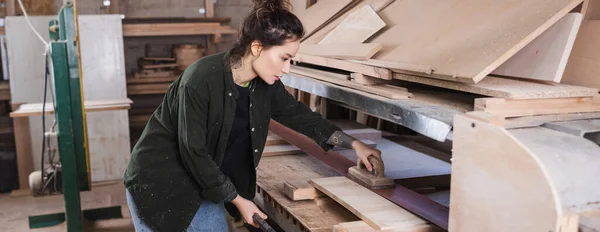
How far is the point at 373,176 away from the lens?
234 cm

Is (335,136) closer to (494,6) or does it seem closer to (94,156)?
(494,6)

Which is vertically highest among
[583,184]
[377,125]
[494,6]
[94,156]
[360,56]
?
[494,6]

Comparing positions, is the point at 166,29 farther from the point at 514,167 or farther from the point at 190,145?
the point at 514,167

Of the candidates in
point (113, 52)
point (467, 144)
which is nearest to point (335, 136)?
point (467, 144)

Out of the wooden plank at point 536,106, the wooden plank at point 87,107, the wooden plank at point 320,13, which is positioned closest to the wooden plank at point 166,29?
the wooden plank at point 87,107

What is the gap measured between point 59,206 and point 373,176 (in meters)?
3.91

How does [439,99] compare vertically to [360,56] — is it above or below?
below

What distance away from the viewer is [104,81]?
5539 millimetres

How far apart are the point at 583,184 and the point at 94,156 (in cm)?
501

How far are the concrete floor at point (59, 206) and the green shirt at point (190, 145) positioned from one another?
2.69 m

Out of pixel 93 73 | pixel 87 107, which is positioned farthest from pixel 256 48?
pixel 93 73

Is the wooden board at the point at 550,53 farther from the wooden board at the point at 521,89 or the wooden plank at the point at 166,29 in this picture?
the wooden plank at the point at 166,29

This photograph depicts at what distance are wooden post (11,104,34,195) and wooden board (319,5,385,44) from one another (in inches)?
145

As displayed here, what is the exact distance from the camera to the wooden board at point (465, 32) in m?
1.76
